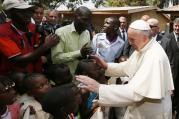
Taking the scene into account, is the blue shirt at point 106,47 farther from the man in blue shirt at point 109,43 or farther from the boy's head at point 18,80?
the boy's head at point 18,80

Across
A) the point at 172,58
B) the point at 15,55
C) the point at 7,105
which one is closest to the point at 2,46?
the point at 15,55

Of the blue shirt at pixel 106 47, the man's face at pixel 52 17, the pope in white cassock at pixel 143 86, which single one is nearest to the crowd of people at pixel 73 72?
the pope in white cassock at pixel 143 86

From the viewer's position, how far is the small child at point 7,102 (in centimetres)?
427

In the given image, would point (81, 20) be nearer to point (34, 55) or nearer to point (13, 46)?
point (34, 55)

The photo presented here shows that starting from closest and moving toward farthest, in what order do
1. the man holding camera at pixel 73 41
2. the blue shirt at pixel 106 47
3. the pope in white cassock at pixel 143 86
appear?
1. the pope in white cassock at pixel 143 86
2. the man holding camera at pixel 73 41
3. the blue shirt at pixel 106 47

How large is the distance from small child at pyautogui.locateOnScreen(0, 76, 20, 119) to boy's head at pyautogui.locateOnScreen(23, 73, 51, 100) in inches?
16.7

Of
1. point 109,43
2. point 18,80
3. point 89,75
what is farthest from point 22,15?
point 109,43

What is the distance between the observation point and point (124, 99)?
5.10 metres

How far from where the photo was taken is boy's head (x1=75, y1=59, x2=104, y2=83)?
5.75m

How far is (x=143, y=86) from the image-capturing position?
5129 mm

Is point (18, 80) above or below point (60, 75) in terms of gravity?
above

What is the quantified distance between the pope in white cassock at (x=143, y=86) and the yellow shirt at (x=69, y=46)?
0.99 metres

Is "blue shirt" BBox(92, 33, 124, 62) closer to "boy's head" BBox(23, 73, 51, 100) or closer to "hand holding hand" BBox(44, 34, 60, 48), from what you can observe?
"hand holding hand" BBox(44, 34, 60, 48)

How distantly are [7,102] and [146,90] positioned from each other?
174cm
